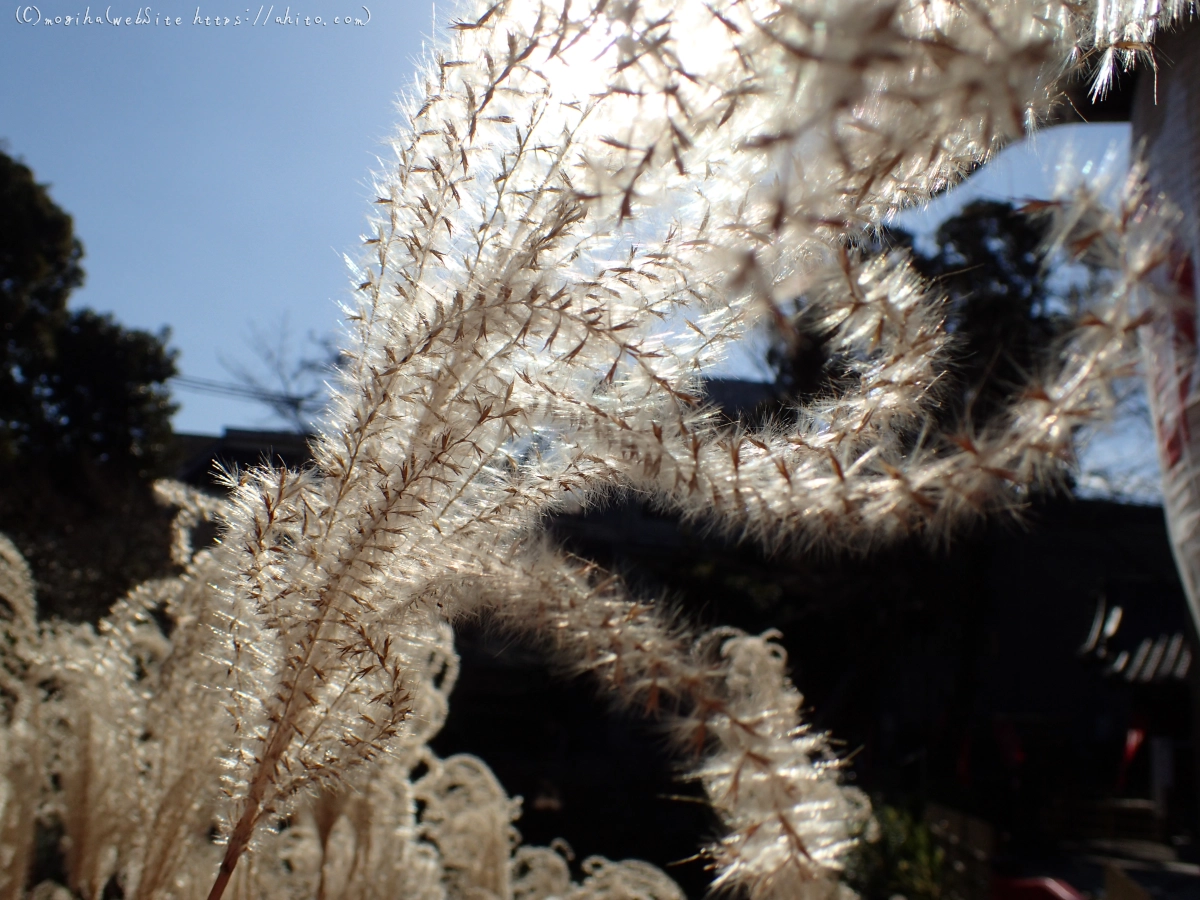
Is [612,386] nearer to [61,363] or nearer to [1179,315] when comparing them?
[1179,315]

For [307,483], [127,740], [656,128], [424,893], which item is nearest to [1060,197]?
[656,128]

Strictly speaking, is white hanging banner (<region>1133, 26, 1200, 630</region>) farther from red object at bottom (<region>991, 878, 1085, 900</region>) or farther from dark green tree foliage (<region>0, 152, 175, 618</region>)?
dark green tree foliage (<region>0, 152, 175, 618</region>)

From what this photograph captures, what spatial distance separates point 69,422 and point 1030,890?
10750 mm

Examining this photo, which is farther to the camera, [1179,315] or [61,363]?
[61,363]

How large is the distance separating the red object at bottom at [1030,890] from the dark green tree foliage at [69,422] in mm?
8507

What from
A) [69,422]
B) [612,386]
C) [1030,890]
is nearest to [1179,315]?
[612,386]

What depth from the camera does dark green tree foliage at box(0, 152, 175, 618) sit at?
29.2ft

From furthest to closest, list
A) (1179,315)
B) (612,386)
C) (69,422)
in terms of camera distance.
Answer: (69,422) → (612,386) → (1179,315)

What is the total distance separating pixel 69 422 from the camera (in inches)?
395

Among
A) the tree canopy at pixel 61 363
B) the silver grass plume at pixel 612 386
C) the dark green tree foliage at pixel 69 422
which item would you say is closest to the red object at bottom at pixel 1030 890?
the silver grass plume at pixel 612 386

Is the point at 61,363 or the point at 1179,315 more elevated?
the point at 61,363

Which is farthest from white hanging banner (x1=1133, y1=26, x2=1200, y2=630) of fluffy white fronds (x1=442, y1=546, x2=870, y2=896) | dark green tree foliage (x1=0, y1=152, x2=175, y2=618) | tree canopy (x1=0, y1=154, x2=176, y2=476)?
tree canopy (x1=0, y1=154, x2=176, y2=476)

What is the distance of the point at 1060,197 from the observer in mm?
793

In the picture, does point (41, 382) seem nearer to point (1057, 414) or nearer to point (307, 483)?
point (307, 483)
